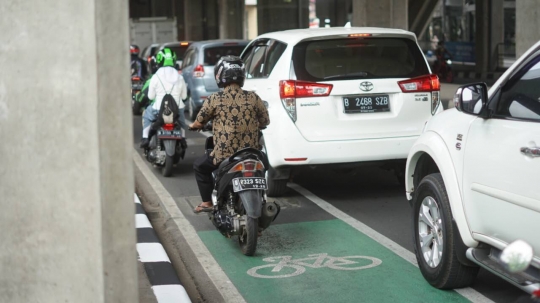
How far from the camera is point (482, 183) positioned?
5.42 m

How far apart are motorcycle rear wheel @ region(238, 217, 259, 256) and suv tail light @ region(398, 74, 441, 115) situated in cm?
272

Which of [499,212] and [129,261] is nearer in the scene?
[129,261]

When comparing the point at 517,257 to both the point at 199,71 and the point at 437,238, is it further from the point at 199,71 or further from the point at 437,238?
the point at 199,71

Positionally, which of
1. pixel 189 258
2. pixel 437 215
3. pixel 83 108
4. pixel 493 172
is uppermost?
pixel 83 108

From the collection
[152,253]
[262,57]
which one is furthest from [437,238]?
[262,57]

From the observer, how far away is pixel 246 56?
36.1 feet

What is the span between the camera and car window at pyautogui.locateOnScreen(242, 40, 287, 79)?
380 inches

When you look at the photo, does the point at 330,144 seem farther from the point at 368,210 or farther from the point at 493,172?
the point at 493,172

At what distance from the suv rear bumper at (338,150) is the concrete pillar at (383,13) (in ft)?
52.1

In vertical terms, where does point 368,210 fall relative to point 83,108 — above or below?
below

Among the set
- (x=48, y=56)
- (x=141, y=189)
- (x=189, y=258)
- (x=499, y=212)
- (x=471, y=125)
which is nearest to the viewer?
(x=48, y=56)

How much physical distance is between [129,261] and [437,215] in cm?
249

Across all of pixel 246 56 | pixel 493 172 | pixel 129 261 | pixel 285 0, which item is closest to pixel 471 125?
pixel 493 172

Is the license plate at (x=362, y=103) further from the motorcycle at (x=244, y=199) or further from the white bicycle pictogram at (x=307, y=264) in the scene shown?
the white bicycle pictogram at (x=307, y=264)
